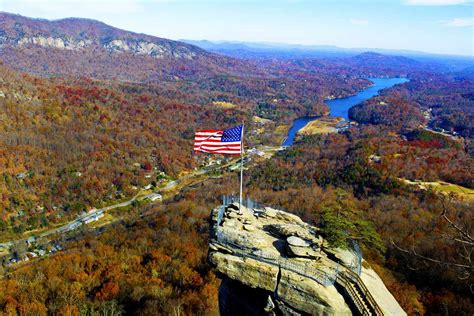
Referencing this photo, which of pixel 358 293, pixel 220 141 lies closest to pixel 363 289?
pixel 358 293

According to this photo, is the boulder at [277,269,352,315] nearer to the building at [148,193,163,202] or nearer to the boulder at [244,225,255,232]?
the boulder at [244,225,255,232]

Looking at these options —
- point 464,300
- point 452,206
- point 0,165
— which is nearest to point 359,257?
point 464,300

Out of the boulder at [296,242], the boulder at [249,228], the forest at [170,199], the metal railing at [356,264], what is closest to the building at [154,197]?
the forest at [170,199]

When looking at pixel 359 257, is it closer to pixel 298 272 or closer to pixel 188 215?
pixel 298 272

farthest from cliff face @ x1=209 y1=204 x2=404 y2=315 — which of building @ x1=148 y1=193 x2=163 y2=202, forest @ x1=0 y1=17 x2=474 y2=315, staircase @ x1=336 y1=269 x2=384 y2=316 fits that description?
→ building @ x1=148 y1=193 x2=163 y2=202

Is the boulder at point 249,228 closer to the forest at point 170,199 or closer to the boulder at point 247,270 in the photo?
the boulder at point 247,270

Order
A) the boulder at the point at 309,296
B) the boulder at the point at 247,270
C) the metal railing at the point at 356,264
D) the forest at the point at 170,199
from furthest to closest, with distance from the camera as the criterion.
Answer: the forest at the point at 170,199, the metal railing at the point at 356,264, the boulder at the point at 247,270, the boulder at the point at 309,296
